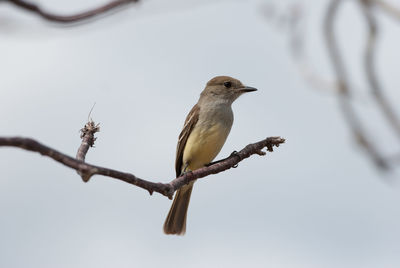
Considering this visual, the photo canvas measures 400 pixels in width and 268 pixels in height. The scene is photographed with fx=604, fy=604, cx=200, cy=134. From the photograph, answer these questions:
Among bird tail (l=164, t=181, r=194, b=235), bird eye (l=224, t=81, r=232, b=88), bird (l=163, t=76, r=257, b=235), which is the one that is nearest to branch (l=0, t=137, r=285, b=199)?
bird (l=163, t=76, r=257, b=235)

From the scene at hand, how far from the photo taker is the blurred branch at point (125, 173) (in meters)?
2.86

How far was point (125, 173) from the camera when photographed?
3.69 meters

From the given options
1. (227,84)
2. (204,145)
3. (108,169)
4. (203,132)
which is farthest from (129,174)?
(227,84)

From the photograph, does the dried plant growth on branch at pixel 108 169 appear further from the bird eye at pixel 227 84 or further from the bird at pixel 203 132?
the bird eye at pixel 227 84

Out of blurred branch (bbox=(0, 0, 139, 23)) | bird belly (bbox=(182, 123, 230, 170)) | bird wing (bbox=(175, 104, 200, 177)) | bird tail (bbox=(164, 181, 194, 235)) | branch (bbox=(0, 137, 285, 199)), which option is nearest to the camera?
blurred branch (bbox=(0, 0, 139, 23))

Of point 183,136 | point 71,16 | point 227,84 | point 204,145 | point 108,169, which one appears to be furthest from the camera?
point 227,84

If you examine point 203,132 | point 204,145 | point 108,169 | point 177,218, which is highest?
point 203,132

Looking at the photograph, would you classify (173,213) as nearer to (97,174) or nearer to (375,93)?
(97,174)

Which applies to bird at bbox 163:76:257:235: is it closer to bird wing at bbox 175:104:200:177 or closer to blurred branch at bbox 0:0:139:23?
bird wing at bbox 175:104:200:177

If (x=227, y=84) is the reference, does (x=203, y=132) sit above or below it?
below

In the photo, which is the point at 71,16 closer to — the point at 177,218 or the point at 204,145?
the point at 204,145

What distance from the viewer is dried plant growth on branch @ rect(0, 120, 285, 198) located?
2.88 metres

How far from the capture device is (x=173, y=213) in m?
8.70

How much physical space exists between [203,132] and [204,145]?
10.4 inches
